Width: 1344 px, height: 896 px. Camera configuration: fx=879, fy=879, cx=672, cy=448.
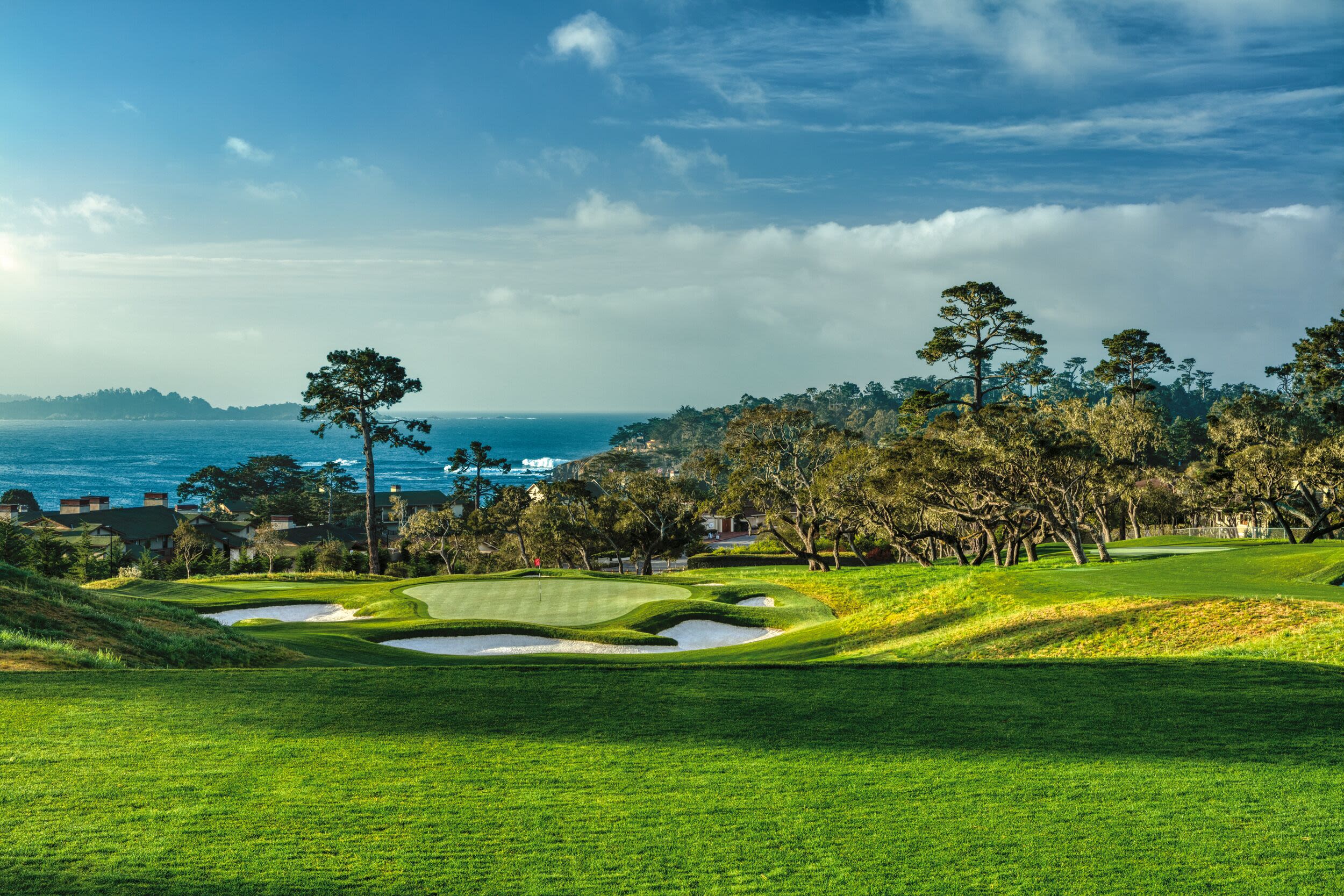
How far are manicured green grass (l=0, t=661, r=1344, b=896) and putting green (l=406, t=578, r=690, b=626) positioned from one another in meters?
14.9

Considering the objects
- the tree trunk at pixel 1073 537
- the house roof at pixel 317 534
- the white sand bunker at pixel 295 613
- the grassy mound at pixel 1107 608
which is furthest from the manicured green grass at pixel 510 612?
the house roof at pixel 317 534

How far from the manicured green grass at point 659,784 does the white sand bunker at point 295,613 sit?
55.9 feet

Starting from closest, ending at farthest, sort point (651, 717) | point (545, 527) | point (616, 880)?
point (616, 880)
point (651, 717)
point (545, 527)

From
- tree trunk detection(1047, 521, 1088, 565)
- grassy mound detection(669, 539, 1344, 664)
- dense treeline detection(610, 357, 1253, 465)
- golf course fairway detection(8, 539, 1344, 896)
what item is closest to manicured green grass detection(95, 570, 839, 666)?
grassy mound detection(669, 539, 1344, 664)

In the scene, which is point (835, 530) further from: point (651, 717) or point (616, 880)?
point (616, 880)

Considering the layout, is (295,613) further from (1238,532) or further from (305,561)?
(1238,532)

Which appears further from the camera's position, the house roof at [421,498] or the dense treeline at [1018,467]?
the house roof at [421,498]

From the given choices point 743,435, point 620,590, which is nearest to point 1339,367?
point 743,435

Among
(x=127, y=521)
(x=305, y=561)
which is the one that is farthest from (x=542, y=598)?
(x=127, y=521)

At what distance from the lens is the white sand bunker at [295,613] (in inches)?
978

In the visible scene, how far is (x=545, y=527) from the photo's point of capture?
51.8 metres

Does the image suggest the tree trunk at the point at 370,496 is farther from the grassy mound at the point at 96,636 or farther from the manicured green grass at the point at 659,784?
the manicured green grass at the point at 659,784

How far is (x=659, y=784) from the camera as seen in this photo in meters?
6.64

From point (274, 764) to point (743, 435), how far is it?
3766cm
